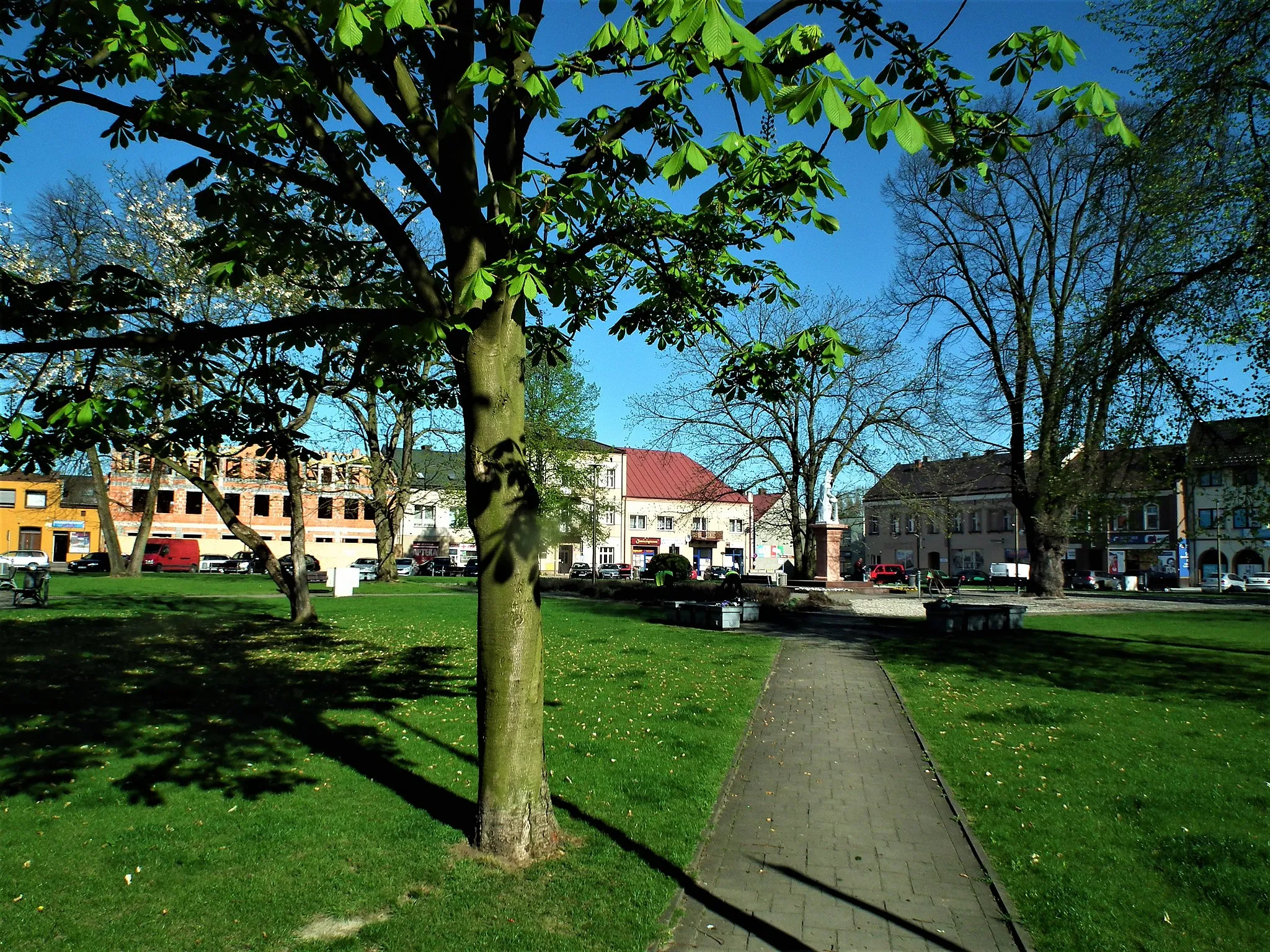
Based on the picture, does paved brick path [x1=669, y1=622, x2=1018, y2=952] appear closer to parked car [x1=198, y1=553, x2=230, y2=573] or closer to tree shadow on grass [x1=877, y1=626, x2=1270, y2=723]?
tree shadow on grass [x1=877, y1=626, x2=1270, y2=723]

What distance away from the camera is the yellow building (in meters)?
58.5

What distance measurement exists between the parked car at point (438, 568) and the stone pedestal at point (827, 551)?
29701 millimetres

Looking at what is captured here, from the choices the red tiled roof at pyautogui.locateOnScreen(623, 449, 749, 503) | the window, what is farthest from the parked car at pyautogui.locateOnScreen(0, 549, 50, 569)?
the window

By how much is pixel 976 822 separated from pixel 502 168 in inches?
215

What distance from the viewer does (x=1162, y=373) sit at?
13.8 m

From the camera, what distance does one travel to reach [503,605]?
16.0ft

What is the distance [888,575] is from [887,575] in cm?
6

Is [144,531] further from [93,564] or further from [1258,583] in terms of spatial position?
[1258,583]

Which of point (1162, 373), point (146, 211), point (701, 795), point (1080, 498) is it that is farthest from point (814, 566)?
point (701, 795)

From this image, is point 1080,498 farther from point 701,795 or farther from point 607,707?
point 701,795

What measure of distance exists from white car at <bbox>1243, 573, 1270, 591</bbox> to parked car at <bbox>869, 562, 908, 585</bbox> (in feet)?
61.8

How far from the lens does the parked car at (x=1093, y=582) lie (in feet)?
182

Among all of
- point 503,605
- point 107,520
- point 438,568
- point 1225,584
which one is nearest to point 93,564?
point 107,520

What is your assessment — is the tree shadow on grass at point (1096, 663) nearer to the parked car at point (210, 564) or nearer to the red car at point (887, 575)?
the red car at point (887, 575)
